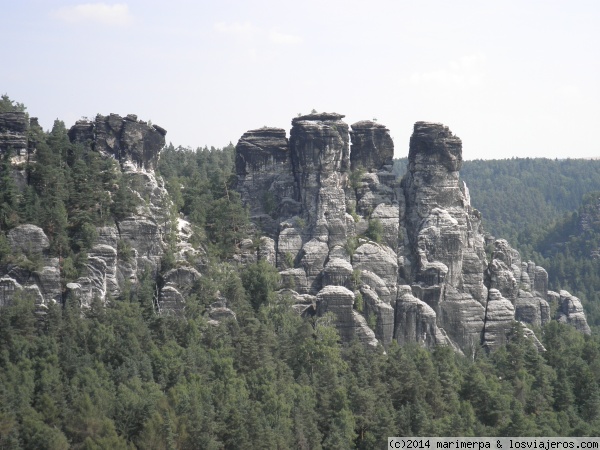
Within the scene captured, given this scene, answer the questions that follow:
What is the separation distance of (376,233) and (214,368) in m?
17.7

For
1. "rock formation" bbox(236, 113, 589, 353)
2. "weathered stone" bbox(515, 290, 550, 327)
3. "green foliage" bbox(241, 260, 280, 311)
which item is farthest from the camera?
"weathered stone" bbox(515, 290, 550, 327)

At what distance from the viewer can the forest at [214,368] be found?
60.8 m

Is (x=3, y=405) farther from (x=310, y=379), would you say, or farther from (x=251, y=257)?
(x=251, y=257)

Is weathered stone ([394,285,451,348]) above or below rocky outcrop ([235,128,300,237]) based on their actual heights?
below

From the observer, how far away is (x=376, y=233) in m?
82.1

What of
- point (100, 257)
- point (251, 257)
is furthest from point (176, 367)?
point (251, 257)

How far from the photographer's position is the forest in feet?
199

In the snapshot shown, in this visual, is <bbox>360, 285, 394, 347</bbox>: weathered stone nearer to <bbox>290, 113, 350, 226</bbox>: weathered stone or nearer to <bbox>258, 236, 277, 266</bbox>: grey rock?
<bbox>290, 113, 350, 226</bbox>: weathered stone

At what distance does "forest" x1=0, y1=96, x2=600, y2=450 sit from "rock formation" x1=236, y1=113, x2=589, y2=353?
177cm

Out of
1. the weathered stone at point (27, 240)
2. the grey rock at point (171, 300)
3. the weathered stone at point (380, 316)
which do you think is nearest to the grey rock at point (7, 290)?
the weathered stone at point (27, 240)

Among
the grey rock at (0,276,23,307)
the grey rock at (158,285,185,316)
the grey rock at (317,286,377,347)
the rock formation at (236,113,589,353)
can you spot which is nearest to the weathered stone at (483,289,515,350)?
the rock formation at (236,113,589,353)

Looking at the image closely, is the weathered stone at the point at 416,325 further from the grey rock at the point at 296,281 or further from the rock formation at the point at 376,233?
the grey rock at the point at 296,281

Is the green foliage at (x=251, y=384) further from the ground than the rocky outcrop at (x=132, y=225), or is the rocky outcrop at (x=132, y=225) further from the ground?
the rocky outcrop at (x=132, y=225)

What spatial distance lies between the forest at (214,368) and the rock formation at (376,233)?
1774mm
